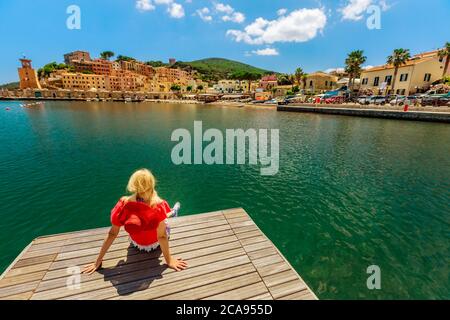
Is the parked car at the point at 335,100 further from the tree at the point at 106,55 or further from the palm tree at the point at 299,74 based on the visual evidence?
the tree at the point at 106,55

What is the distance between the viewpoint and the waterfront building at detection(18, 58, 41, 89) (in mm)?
110625

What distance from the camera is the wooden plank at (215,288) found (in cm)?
323

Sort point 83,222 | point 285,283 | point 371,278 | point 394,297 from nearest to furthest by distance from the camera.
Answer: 1. point 285,283
2. point 394,297
3. point 371,278
4. point 83,222

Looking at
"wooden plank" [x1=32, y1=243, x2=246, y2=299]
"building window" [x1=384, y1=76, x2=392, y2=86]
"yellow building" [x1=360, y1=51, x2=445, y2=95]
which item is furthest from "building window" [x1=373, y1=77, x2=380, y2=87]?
"wooden plank" [x1=32, y1=243, x2=246, y2=299]

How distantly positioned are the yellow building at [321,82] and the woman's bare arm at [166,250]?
297 ft

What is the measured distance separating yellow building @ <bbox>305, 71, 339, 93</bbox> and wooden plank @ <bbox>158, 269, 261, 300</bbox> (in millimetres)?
90137

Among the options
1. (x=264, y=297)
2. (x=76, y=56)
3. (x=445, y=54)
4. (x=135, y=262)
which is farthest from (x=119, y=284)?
(x=76, y=56)

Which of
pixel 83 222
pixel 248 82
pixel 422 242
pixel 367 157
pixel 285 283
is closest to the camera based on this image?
pixel 285 283

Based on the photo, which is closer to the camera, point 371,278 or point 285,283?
point 285,283
